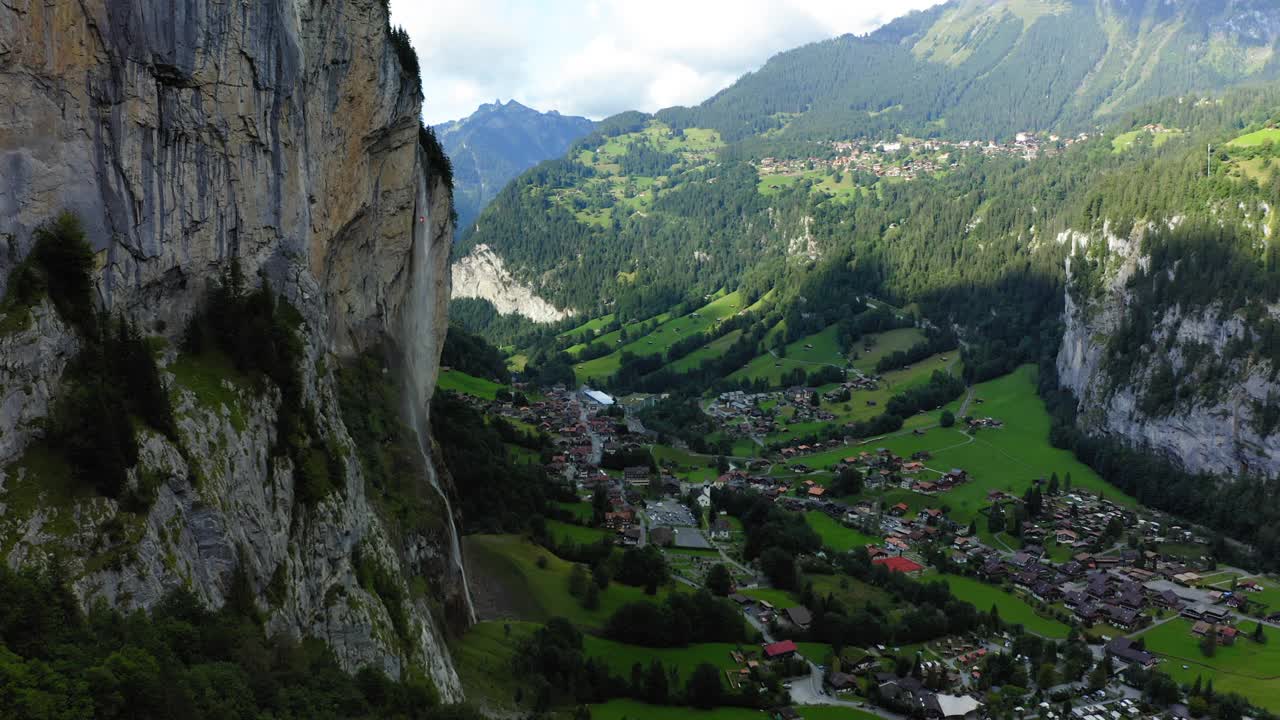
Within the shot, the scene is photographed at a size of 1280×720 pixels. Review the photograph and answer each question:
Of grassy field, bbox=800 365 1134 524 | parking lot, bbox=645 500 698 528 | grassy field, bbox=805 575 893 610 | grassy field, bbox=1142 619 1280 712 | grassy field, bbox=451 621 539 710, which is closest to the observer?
grassy field, bbox=451 621 539 710

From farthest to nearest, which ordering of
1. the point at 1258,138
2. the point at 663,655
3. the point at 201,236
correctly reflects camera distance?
the point at 1258,138
the point at 663,655
the point at 201,236

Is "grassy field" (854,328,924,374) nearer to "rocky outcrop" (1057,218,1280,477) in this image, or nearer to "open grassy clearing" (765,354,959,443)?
"open grassy clearing" (765,354,959,443)

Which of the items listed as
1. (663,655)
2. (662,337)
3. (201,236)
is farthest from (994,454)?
(201,236)

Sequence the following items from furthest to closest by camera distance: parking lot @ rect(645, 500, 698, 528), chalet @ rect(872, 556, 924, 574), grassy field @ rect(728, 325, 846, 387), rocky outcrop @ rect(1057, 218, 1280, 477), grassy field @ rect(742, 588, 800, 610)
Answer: grassy field @ rect(728, 325, 846, 387) < rocky outcrop @ rect(1057, 218, 1280, 477) < parking lot @ rect(645, 500, 698, 528) < chalet @ rect(872, 556, 924, 574) < grassy field @ rect(742, 588, 800, 610)

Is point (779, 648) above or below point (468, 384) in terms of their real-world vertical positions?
below

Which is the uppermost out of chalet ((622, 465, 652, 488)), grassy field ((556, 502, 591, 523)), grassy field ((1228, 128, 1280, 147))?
grassy field ((1228, 128, 1280, 147))

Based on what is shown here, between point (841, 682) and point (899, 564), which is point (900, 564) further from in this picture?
point (841, 682)

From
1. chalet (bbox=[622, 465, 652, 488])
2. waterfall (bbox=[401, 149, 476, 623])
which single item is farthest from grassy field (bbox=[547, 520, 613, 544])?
waterfall (bbox=[401, 149, 476, 623])
